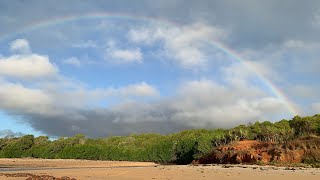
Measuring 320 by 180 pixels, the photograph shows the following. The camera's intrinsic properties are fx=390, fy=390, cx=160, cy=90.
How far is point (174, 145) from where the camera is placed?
310ft

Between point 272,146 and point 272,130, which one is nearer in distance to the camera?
point 272,146

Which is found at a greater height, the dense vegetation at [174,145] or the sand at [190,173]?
the dense vegetation at [174,145]

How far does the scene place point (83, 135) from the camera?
14912 centimetres

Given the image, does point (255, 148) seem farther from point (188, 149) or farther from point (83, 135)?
point (83, 135)

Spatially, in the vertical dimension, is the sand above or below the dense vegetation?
below

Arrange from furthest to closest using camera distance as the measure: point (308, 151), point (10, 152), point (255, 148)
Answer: point (10, 152) → point (255, 148) → point (308, 151)

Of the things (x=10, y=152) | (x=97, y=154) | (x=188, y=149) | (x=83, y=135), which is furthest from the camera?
(x=83, y=135)

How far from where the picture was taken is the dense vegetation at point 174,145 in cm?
7988

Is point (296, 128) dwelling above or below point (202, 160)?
above

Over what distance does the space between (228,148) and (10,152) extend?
289ft

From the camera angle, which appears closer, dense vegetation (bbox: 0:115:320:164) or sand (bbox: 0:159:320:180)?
sand (bbox: 0:159:320:180)

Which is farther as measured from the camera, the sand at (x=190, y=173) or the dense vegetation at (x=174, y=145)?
the dense vegetation at (x=174, y=145)

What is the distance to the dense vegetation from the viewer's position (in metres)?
79.9

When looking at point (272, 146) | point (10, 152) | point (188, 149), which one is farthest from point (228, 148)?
point (10, 152)
